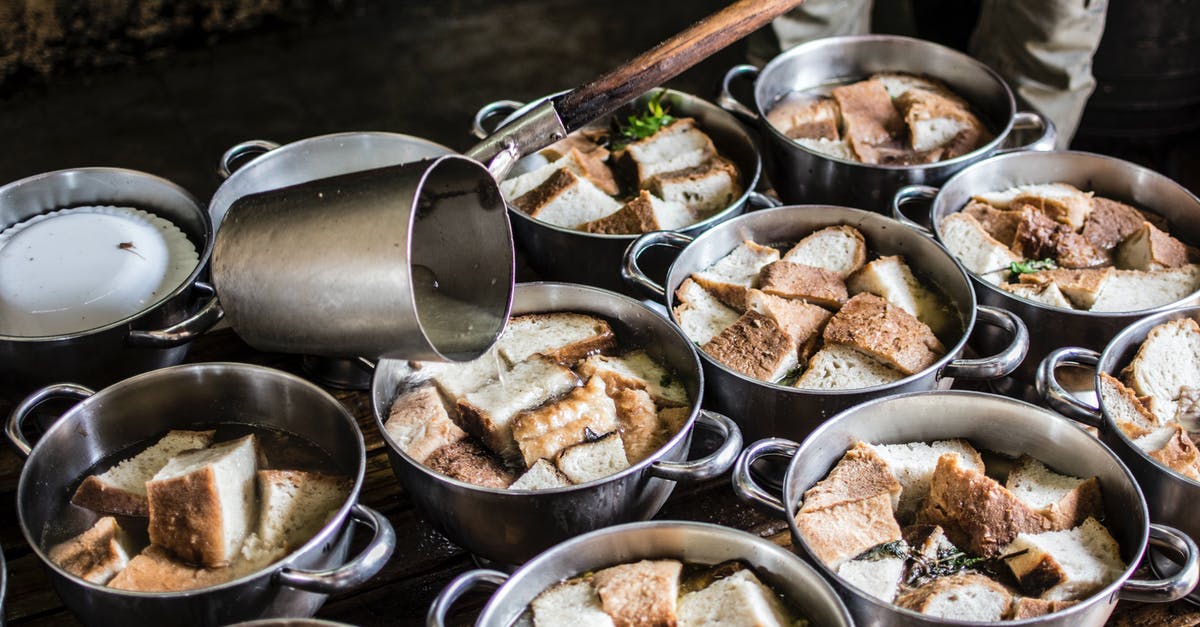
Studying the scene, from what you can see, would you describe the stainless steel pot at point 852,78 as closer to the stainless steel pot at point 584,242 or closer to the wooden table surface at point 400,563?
the stainless steel pot at point 584,242

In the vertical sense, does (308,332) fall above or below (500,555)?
above

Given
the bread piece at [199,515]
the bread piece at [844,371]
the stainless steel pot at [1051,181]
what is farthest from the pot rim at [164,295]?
the stainless steel pot at [1051,181]

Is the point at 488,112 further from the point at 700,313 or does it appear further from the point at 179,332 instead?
the point at 179,332

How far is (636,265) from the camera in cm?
223

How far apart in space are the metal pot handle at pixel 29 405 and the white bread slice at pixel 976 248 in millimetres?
1692

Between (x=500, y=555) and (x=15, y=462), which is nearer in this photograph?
(x=500, y=555)

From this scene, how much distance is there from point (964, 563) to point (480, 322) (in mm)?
888

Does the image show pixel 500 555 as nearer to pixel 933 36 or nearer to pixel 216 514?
pixel 216 514

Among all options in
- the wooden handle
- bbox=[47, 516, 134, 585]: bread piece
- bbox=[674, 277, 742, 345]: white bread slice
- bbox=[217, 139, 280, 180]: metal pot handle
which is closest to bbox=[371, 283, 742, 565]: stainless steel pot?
bbox=[674, 277, 742, 345]: white bread slice

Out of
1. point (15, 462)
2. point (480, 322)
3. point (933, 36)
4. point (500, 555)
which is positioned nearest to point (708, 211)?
point (480, 322)

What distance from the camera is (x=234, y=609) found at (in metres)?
1.55

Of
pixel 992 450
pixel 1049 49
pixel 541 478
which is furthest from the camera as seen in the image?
pixel 1049 49

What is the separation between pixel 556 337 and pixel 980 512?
0.82 meters

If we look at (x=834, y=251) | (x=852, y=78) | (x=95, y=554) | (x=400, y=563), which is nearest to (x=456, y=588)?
(x=400, y=563)
